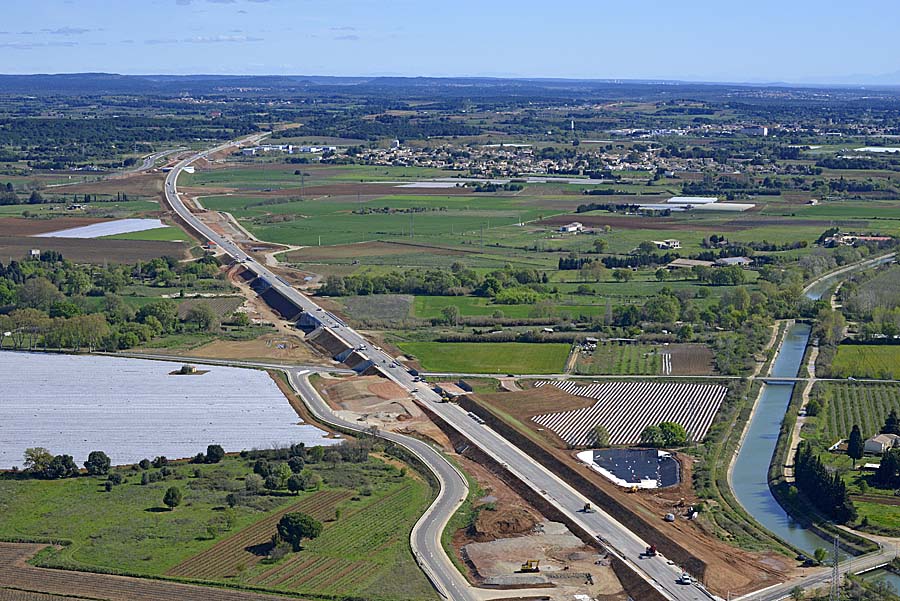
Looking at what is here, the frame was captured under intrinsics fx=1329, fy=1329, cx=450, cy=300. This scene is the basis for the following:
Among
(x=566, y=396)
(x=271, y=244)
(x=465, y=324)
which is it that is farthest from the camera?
(x=271, y=244)

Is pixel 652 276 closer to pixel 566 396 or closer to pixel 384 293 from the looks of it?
pixel 384 293

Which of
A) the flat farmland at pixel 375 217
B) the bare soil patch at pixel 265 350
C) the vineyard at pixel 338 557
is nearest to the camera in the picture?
the vineyard at pixel 338 557

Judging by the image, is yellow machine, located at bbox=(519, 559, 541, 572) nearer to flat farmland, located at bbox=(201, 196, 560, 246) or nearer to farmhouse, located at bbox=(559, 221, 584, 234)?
flat farmland, located at bbox=(201, 196, 560, 246)

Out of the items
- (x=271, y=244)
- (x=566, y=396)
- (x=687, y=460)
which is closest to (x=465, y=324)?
(x=566, y=396)

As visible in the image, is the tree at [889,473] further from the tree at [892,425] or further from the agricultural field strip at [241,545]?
the agricultural field strip at [241,545]

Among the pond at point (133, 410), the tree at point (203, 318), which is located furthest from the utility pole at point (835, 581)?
the tree at point (203, 318)

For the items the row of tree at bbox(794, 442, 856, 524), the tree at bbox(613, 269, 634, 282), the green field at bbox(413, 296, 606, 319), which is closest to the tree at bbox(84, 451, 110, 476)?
the row of tree at bbox(794, 442, 856, 524)
